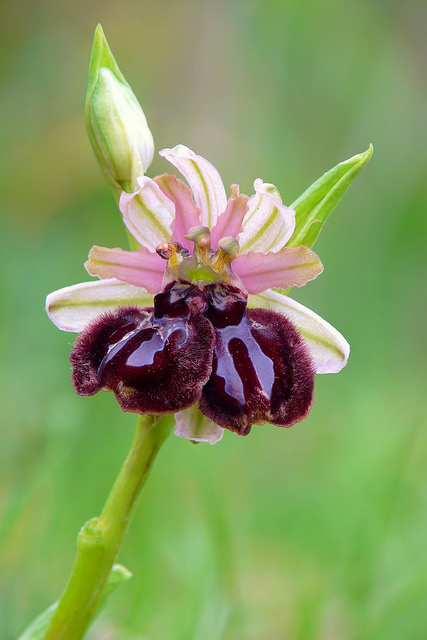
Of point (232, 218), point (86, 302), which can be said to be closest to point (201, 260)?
point (232, 218)

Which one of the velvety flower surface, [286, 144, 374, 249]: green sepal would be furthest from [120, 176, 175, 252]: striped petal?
[286, 144, 374, 249]: green sepal

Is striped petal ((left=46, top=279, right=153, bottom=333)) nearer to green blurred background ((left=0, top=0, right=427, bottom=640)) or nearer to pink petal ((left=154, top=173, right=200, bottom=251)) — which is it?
pink petal ((left=154, top=173, right=200, bottom=251))

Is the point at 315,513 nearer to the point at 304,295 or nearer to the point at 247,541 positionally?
the point at 247,541

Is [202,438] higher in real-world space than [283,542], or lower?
higher

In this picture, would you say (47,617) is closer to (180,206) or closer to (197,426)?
(197,426)

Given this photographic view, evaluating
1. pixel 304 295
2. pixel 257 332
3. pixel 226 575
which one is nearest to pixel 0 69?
pixel 304 295
